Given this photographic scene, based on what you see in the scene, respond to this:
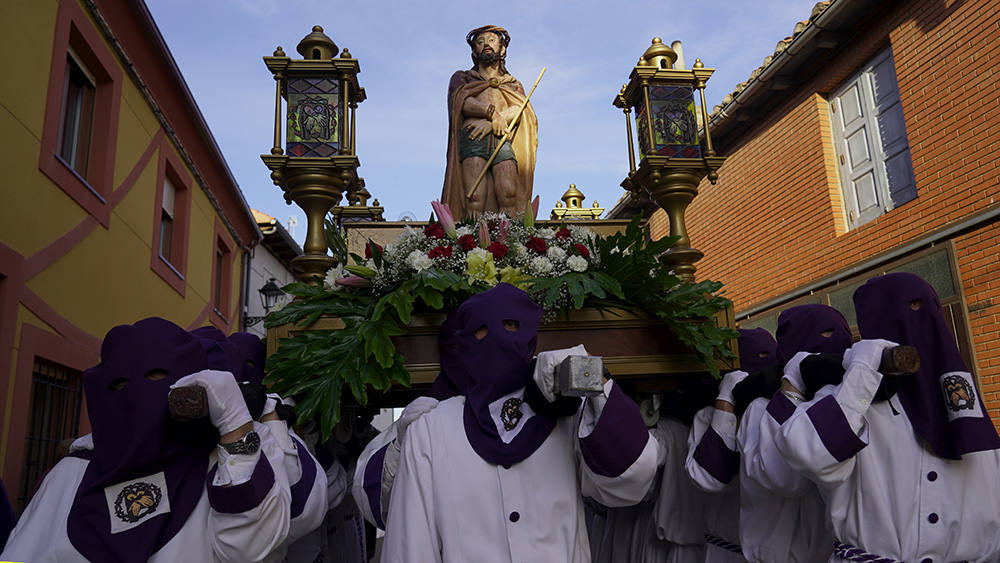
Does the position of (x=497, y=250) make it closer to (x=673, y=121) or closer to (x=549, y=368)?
(x=549, y=368)

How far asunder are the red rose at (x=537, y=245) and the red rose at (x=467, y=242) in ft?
0.89

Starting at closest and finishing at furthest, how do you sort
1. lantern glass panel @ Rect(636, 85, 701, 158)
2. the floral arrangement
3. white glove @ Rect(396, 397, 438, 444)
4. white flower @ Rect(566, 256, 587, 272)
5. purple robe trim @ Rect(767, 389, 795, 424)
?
white glove @ Rect(396, 397, 438, 444) → purple robe trim @ Rect(767, 389, 795, 424) → the floral arrangement → white flower @ Rect(566, 256, 587, 272) → lantern glass panel @ Rect(636, 85, 701, 158)

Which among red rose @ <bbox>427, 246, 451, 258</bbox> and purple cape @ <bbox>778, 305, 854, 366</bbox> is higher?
red rose @ <bbox>427, 246, 451, 258</bbox>

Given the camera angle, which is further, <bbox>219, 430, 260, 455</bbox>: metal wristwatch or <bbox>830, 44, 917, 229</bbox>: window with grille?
<bbox>830, 44, 917, 229</bbox>: window with grille

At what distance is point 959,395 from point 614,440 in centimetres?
131

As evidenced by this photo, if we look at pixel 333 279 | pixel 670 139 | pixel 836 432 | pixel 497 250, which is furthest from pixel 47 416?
pixel 836 432

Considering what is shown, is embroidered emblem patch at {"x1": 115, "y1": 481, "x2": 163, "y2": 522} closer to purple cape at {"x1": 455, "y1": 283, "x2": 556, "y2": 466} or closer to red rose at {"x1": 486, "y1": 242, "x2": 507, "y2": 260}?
purple cape at {"x1": 455, "y1": 283, "x2": 556, "y2": 466}

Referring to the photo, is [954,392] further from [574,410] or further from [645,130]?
[645,130]

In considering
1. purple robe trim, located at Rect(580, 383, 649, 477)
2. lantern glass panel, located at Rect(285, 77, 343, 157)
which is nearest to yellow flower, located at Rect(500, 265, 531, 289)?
purple robe trim, located at Rect(580, 383, 649, 477)

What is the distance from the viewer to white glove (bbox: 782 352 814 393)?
119 inches

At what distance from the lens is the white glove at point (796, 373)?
119 inches

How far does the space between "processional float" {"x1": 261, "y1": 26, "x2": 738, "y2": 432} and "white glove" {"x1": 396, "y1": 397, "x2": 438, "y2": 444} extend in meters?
0.16

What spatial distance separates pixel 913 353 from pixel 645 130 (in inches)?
97.5

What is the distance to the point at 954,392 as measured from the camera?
8.95ft
